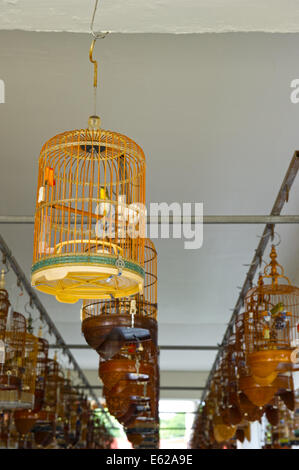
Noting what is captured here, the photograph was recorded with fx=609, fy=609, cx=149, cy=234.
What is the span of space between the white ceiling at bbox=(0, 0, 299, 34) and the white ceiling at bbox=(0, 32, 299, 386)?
738 millimetres

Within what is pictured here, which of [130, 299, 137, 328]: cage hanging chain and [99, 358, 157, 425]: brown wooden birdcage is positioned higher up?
[130, 299, 137, 328]: cage hanging chain

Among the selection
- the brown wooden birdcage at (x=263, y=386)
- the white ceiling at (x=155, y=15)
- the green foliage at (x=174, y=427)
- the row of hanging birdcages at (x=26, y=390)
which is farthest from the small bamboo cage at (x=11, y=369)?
the green foliage at (x=174, y=427)

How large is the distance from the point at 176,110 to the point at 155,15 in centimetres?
192

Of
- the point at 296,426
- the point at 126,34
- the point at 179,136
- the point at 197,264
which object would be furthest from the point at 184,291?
the point at 126,34

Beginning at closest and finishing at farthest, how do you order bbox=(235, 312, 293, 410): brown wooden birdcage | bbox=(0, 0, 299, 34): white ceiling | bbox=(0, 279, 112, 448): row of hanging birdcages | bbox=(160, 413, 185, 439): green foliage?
bbox=(0, 0, 299, 34): white ceiling
bbox=(235, 312, 293, 410): brown wooden birdcage
bbox=(0, 279, 112, 448): row of hanging birdcages
bbox=(160, 413, 185, 439): green foliage

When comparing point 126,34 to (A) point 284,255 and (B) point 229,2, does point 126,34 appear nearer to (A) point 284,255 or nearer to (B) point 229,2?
(B) point 229,2

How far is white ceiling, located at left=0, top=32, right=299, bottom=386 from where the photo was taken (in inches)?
205

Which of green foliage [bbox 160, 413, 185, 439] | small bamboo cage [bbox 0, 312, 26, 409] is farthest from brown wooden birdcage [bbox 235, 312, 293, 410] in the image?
green foliage [bbox 160, 413, 185, 439]

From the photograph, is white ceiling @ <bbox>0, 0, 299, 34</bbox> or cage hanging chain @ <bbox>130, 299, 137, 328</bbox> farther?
cage hanging chain @ <bbox>130, 299, 137, 328</bbox>

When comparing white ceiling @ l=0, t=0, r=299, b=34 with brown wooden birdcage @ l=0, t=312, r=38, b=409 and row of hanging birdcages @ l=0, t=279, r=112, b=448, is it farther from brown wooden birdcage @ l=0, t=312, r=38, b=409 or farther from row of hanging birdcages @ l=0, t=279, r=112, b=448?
brown wooden birdcage @ l=0, t=312, r=38, b=409

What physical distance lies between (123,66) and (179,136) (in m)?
1.31

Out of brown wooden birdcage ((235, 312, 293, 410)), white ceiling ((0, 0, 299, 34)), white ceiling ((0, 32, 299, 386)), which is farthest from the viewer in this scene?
brown wooden birdcage ((235, 312, 293, 410))

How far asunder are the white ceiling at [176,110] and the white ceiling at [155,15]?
74 centimetres

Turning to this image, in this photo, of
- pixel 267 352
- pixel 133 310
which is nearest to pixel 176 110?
pixel 133 310
